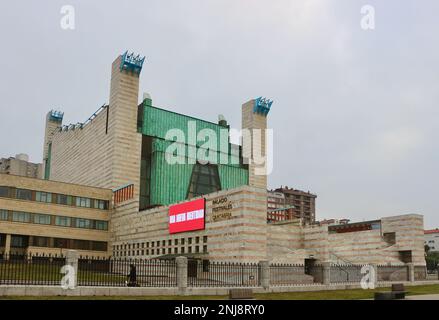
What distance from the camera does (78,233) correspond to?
2805 inches

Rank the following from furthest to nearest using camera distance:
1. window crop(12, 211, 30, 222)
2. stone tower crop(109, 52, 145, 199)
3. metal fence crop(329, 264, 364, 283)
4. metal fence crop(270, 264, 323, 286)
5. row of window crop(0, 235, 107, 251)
Result: stone tower crop(109, 52, 145, 199), row of window crop(0, 235, 107, 251), window crop(12, 211, 30, 222), metal fence crop(329, 264, 364, 283), metal fence crop(270, 264, 323, 286)

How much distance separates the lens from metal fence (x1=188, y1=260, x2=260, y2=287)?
33844mm

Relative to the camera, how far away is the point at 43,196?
2707 inches

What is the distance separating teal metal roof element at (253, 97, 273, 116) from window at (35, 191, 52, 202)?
137 ft

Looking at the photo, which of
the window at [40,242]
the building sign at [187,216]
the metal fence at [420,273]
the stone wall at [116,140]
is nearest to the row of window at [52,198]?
the stone wall at [116,140]

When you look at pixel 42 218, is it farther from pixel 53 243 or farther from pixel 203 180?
pixel 203 180

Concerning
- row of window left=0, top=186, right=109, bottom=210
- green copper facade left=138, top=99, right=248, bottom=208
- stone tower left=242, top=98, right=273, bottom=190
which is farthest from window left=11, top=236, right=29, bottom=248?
stone tower left=242, top=98, right=273, bottom=190

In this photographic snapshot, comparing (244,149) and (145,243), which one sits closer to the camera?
(145,243)

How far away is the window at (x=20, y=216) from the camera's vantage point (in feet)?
217

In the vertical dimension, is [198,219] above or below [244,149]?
below

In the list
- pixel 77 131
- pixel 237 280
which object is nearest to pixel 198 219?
pixel 237 280

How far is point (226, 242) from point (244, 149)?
48113mm

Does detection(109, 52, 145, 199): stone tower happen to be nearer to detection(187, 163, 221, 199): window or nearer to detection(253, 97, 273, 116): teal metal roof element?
detection(187, 163, 221, 199): window
